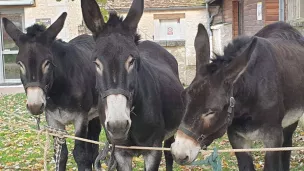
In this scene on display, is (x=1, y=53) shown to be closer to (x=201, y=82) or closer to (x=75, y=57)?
(x=75, y=57)

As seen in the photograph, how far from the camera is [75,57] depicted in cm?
523

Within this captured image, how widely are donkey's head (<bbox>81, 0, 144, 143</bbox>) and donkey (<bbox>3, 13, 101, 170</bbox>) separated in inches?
44.2

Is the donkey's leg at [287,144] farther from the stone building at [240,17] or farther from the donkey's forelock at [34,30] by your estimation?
the stone building at [240,17]

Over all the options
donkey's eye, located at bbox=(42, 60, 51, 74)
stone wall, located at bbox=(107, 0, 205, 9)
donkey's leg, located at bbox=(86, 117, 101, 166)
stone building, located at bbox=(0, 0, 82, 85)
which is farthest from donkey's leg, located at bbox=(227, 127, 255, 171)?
stone wall, located at bbox=(107, 0, 205, 9)

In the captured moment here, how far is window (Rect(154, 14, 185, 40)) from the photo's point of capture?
1838cm

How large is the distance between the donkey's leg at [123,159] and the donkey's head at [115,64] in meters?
0.60

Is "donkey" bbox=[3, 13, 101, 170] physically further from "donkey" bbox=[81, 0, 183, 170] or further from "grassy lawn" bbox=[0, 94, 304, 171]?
"donkey" bbox=[81, 0, 183, 170]

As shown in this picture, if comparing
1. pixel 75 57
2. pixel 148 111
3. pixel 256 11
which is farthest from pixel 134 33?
pixel 256 11

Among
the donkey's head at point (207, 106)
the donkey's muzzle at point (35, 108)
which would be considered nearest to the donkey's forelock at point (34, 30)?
the donkey's muzzle at point (35, 108)

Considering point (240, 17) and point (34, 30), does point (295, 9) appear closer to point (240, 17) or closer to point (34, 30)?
point (34, 30)

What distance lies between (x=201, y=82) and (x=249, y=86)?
51cm

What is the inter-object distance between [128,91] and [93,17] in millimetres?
721

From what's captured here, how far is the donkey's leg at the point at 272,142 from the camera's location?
3.63 metres

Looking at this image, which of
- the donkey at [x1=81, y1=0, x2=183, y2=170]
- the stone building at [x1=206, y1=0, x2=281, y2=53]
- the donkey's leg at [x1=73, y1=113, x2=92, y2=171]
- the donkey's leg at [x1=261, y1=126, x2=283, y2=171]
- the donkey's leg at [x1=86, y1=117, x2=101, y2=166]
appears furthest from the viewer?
the stone building at [x1=206, y1=0, x2=281, y2=53]
